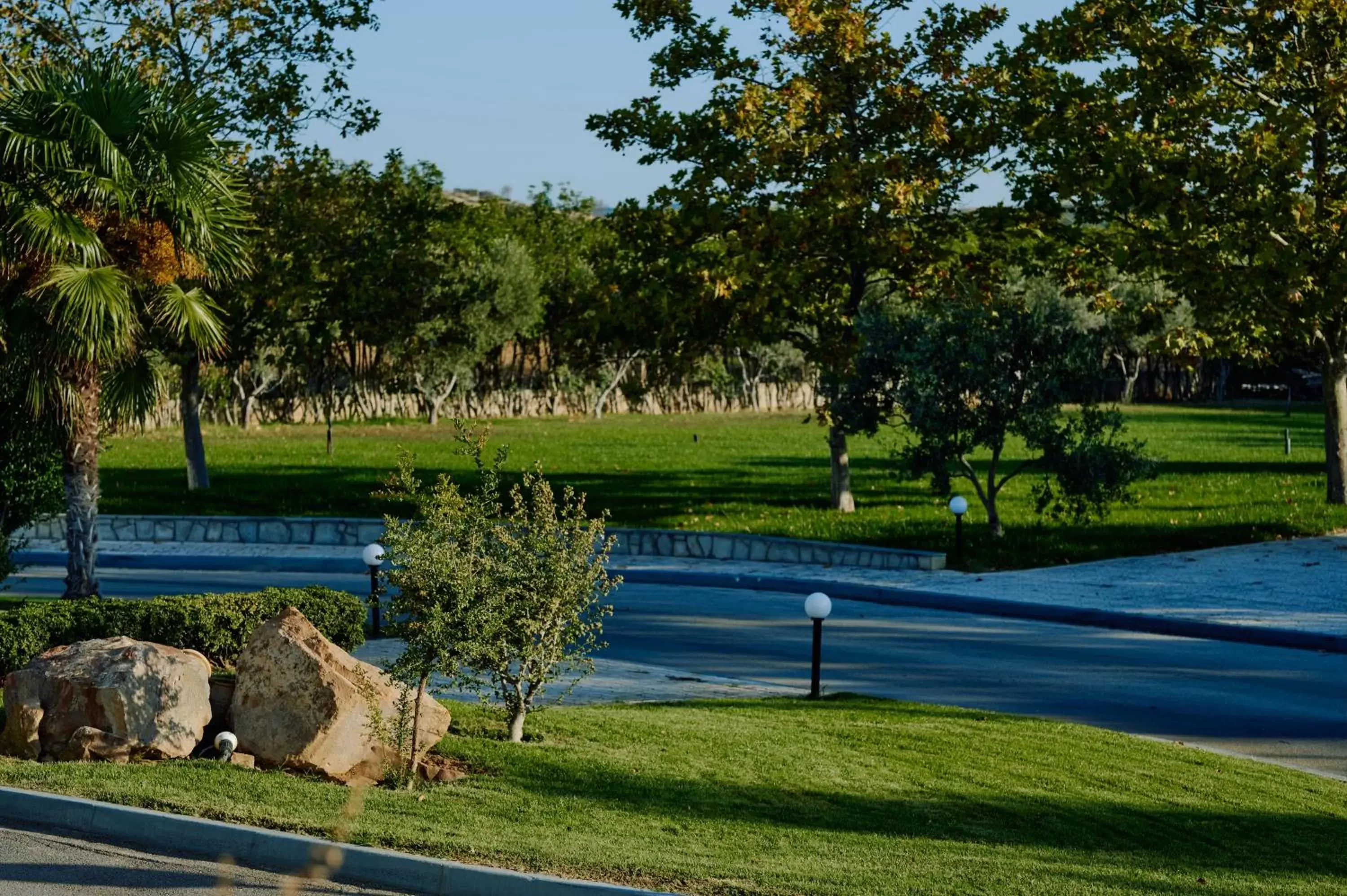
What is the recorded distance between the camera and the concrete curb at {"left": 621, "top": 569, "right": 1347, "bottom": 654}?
16656 millimetres

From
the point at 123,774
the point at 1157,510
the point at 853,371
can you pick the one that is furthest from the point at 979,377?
the point at 123,774

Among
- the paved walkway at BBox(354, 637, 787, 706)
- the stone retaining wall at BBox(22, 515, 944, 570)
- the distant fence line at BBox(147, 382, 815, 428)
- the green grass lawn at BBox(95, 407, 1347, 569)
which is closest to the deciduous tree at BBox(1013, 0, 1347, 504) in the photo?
the green grass lawn at BBox(95, 407, 1347, 569)

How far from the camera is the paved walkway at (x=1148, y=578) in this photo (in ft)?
59.4

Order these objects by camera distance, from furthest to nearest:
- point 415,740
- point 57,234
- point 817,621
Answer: point 57,234
point 817,621
point 415,740

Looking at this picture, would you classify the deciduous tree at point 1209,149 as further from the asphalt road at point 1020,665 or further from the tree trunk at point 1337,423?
the asphalt road at point 1020,665

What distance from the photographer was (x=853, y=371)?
23734mm

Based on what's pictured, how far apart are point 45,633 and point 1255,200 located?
16961 millimetres

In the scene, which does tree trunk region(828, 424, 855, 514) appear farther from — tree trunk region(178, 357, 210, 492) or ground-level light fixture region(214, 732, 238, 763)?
ground-level light fixture region(214, 732, 238, 763)

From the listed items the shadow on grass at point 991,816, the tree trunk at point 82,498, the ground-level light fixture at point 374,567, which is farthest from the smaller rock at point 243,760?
the tree trunk at point 82,498

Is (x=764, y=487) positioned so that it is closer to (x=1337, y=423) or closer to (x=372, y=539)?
(x=372, y=539)

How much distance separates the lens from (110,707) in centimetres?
970

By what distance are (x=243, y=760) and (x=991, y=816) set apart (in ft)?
14.1

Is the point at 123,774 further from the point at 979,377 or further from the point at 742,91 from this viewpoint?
the point at 742,91

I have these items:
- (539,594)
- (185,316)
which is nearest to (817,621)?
(539,594)
